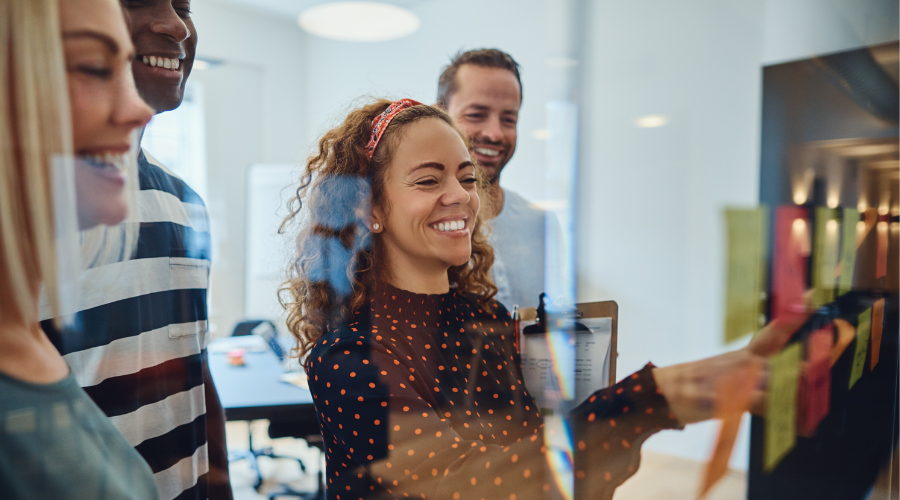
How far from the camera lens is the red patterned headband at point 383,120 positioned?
25.2 inches

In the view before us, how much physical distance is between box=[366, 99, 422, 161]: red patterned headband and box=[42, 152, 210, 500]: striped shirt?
0.72 feet

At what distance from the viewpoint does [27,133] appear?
13.4 inches

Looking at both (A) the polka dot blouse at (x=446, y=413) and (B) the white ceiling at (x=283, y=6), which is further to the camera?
(B) the white ceiling at (x=283, y=6)

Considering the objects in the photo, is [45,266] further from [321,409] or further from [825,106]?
[825,106]

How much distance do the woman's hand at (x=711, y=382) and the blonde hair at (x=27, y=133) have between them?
0.47m

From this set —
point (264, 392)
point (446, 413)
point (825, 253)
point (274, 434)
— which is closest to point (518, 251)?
point (446, 413)

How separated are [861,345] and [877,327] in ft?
0.15

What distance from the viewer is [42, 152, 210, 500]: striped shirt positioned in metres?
0.40

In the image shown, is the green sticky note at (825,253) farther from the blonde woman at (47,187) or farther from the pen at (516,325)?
the blonde woman at (47,187)

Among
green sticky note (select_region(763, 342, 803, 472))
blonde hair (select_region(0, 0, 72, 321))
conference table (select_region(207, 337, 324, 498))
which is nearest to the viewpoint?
blonde hair (select_region(0, 0, 72, 321))

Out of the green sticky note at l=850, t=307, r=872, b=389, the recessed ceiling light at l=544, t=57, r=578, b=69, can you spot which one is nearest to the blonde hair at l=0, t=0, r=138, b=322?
the recessed ceiling light at l=544, t=57, r=578, b=69

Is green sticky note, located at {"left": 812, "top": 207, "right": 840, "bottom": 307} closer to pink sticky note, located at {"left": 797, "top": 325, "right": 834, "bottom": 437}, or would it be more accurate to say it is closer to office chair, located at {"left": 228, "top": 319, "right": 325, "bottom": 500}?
pink sticky note, located at {"left": 797, "top": 325, "right": 834, "bottom": 437}

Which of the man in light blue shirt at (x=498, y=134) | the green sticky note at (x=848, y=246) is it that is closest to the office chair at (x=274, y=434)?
the man in light blue shirt at (x=498, y=134)

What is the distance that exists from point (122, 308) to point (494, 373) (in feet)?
1.26
